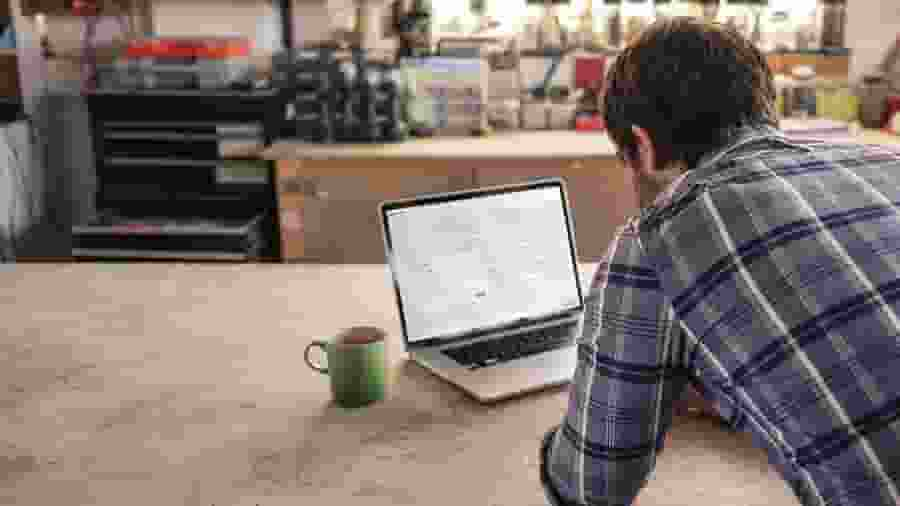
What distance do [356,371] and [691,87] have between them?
0.65 meters

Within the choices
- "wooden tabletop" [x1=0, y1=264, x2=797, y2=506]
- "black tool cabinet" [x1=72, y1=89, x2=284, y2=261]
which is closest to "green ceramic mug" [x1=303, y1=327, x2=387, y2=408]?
"wooden tabletop" [x1=0, y1=264, x2=797, y2=506]

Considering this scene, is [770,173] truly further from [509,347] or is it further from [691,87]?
[509,347]

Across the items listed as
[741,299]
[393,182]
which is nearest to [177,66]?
[393,182]

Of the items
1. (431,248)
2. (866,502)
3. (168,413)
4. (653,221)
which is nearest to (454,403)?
(431,248)

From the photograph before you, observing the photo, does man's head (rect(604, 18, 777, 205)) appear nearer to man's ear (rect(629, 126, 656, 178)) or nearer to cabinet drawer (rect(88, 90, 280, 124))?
man's ear (rect(629, 126, 656, 178))

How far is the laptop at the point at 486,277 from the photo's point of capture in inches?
63.7

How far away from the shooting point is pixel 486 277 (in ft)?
5.52

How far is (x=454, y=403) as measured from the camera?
56.8 inches

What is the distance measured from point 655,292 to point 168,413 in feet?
2.60

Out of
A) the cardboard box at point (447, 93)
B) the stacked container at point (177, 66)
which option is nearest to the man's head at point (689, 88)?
the cardboard box at point (447, 93)

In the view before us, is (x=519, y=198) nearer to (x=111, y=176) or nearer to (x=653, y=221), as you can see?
(x=653, y=221)

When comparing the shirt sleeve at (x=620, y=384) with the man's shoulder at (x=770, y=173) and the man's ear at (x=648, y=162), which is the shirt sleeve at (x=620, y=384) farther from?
the man's ear at (x=648, y=162)

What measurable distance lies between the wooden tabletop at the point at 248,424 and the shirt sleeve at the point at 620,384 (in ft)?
0.35

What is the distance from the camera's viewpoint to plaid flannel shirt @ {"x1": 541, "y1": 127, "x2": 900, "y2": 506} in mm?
926
